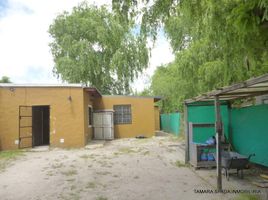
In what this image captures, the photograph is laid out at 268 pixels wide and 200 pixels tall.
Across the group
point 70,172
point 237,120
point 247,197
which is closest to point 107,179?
point 70,172

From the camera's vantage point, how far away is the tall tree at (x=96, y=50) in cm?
2731

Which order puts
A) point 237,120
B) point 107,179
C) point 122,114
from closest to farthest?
1. point 107,179
2. point 237,120
3. point 122,114

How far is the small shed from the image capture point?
6.93 metres

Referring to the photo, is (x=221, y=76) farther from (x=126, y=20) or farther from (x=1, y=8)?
(x=1, y=8)

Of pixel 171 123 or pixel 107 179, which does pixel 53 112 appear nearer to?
pixel 107 179

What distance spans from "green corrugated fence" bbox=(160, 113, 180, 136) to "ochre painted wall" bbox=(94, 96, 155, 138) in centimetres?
180

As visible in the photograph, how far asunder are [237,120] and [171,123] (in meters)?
14.1

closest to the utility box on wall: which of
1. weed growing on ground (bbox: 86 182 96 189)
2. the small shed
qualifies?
the small shed

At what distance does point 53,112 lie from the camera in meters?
15.3

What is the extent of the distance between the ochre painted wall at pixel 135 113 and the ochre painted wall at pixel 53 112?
15.7ft

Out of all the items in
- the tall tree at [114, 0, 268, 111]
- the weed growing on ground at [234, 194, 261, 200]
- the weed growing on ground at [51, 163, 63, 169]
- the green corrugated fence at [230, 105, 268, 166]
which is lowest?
the weed growing on ground at [51, 163, 63, 169]

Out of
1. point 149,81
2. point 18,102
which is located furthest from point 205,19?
point 149,81

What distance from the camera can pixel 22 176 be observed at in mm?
8523

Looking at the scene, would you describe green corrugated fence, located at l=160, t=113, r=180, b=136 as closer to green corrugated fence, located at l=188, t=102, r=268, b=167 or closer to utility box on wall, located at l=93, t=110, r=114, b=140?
utility box on wall, located at l=93, t=110, r=114, b=140
